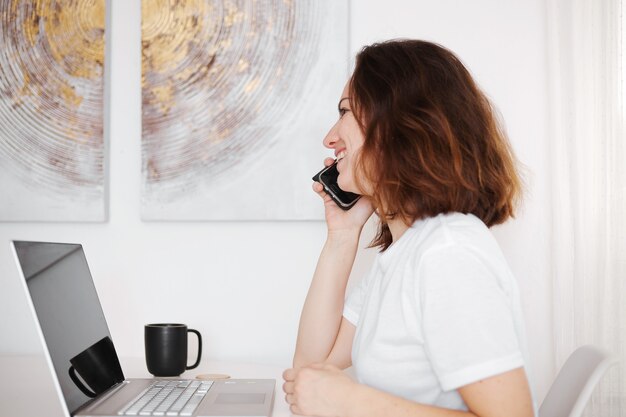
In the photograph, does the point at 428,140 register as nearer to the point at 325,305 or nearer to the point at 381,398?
the point at 381,398

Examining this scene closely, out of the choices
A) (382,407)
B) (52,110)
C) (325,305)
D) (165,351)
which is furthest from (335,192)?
(52,110)

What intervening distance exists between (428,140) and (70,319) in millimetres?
702

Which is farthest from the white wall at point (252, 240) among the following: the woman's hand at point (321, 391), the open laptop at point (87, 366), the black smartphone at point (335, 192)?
the woman's hand at point (321, 391)

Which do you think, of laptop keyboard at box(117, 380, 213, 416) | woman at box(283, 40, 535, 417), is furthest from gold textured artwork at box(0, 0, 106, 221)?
woman at box(283, 40, 535, 417)

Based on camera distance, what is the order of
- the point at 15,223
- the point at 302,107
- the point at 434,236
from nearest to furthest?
the point at 434,236, the point at 302,107, the point at 15,223

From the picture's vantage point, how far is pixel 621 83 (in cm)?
160

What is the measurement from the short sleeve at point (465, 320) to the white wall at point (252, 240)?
85cm

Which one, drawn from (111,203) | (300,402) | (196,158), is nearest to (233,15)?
(196,158)

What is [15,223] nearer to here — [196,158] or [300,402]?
[196,158]

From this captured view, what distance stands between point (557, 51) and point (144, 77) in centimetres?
112

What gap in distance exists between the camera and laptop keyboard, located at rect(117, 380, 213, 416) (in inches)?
41.0

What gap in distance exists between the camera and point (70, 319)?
114 cm

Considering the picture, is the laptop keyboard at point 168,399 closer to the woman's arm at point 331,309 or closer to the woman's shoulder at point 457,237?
the woman's arm at point 331,309

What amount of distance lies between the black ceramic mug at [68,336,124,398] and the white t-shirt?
0.47 m
